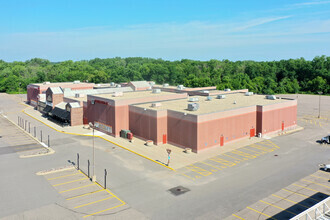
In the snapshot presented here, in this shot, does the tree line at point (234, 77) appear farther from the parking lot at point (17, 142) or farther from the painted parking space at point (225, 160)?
the parking lot at point (17, 142)

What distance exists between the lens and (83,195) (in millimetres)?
28750

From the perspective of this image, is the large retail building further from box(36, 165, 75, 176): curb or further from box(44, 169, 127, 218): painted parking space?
box(44, 169, 127, 218): painted parking space

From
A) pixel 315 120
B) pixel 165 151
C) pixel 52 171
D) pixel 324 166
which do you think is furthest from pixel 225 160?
pixel 315 120

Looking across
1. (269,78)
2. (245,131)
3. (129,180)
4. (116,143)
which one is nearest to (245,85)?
(269,78)

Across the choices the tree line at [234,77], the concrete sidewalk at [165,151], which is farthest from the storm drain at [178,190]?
the tree line at [234,77]

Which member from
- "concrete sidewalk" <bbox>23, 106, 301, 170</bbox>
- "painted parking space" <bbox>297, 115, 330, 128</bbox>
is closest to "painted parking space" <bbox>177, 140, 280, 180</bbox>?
"concrete sidewalk" <bbox>23, 106, 301, 170</bbox>

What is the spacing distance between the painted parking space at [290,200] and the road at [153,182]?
0.78m

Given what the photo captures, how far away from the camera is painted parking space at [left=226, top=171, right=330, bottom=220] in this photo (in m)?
25.0

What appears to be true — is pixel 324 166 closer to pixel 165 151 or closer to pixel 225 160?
pixel 225 160

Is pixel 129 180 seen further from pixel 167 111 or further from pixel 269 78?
pixel 269 78

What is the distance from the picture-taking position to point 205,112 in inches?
1758

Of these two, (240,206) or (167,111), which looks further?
(167,111)

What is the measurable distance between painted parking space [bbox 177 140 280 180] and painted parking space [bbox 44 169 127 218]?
9.96 metres

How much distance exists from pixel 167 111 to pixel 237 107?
40.5 feet
